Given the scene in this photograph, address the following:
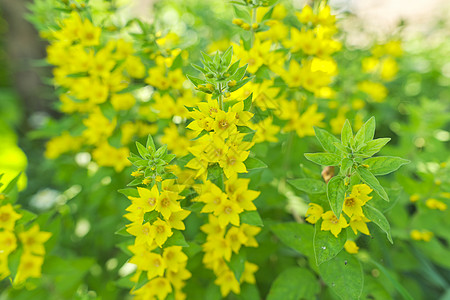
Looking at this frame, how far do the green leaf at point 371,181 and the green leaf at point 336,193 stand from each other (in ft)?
0.20

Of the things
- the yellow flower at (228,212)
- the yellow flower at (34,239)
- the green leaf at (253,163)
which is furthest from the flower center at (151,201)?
the yellow flower at (34,239)

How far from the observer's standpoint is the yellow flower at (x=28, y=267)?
1326 mm

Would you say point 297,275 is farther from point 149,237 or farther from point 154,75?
point 154,75

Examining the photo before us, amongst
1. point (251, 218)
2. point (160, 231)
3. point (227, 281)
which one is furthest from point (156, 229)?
point (227, 281)

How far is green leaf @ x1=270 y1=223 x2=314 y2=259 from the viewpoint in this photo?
1.24 metres

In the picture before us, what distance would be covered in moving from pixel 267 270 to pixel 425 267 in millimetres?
817

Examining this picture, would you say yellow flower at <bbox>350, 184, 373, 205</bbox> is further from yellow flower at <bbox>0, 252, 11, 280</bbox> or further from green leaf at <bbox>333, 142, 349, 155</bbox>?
yellow flower at <bbox>0, 252, 11, 280</bbox>

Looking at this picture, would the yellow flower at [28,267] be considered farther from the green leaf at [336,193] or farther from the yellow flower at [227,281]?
the green leaf at [336,193]

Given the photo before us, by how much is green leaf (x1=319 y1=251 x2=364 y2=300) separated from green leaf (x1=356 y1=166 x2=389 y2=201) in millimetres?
335

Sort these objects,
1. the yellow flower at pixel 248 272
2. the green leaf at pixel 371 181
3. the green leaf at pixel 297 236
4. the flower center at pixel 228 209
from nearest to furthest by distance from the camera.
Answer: the green leaf at pixel 371 181, the flower center at pixel 228 209, the green leaf at pixel 297 236, the yellow flower at pixel 248 272

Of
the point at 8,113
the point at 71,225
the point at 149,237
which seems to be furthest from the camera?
the point at 8,113

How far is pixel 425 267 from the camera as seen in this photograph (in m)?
1.63

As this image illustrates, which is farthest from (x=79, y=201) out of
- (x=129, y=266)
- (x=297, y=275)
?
(x=297, y=275)

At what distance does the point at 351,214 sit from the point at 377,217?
75 millimetres
